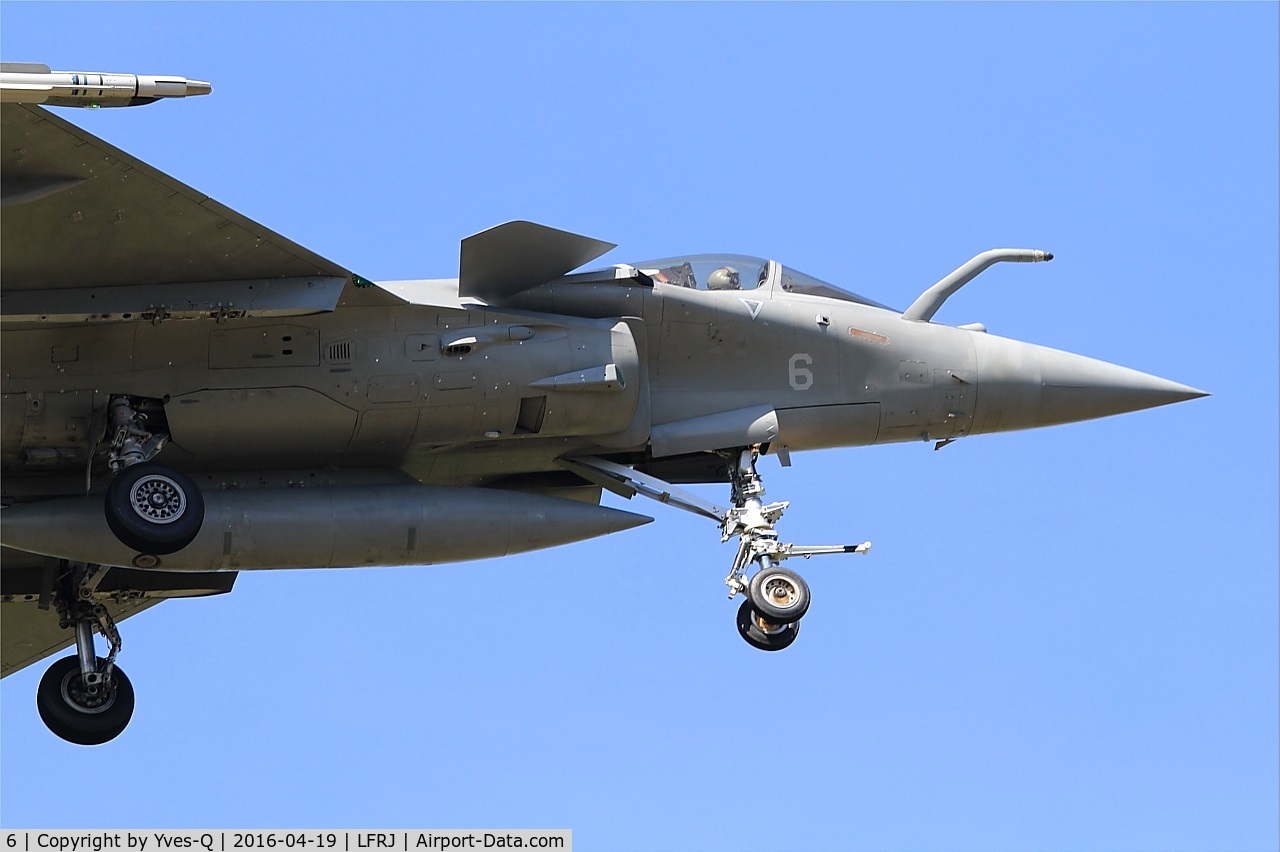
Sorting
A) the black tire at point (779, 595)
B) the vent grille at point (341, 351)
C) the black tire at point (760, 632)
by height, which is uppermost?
the vent grille at point (341, 351)

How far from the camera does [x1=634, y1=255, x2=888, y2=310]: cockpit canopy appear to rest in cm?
2178

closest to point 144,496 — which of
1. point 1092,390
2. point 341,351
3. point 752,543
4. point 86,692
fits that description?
point 341,351

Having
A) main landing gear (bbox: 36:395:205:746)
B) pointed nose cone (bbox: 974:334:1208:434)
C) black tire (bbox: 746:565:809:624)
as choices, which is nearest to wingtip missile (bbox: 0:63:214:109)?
main landing gear (bbox: 36:395:205:746)

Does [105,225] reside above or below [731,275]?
below

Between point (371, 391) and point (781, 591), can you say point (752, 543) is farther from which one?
point (371, 391)

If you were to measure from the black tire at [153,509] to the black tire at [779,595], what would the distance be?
16.5 feet

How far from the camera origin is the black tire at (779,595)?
20.6 metres

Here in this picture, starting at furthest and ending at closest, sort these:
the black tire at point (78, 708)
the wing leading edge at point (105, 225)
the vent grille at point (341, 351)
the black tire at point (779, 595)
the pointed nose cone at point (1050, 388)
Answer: the pointed nose cone at point (1050, 388), the black tire at point (78, 708), the black tire at point (779, 595), the vent grille at point (341, 351), the wing leading edge at point (105, 225)

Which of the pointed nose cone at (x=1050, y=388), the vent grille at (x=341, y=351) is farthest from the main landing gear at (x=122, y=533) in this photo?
the pointed nose cone at (x=1050, y=388)

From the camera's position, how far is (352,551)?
20.0 metres

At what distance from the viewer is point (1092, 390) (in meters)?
22.9

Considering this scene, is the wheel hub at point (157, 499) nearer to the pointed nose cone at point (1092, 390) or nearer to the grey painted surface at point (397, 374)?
the grey painted surface at point (397, 374)

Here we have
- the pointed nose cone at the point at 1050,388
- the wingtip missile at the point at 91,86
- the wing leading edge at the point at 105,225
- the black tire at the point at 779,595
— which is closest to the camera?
the wingtip missile at the point at 91,86

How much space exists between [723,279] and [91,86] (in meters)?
7.02
